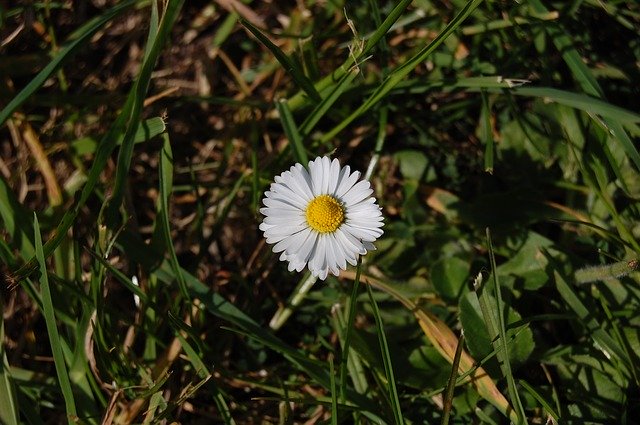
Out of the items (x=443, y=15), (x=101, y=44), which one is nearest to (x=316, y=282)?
(x=443, y=15)

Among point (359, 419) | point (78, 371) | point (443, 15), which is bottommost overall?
point (359, 419)

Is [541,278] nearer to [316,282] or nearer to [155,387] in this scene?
[316,282]

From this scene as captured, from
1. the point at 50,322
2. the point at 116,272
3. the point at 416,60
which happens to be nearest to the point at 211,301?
the point at 116,272

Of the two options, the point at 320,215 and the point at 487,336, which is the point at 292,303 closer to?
the point at 320,215

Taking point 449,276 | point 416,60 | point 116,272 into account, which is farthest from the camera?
point 449,276

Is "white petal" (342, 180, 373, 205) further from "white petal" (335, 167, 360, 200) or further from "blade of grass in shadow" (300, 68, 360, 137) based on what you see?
"blade of grass in shadow" (300, 68, 360, 137)

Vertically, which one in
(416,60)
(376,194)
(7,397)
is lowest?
(7,397)
